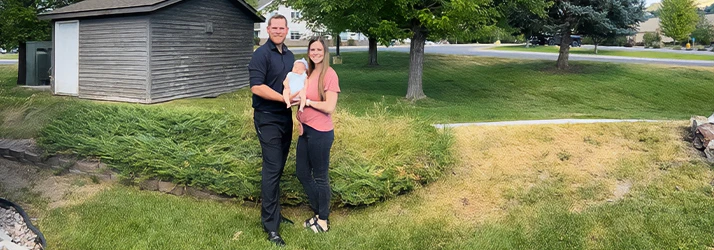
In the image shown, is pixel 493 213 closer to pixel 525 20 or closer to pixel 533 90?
pixel 533 90

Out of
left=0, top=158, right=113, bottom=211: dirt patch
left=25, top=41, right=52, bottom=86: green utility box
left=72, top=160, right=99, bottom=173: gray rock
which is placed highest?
left=25, top=41, right=52, bottom=86: green utility box

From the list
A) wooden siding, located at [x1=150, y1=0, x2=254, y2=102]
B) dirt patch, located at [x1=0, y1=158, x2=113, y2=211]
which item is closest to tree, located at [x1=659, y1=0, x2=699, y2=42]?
wooden siding, located at [x1=150, y1=0, x2=254, y2=102]

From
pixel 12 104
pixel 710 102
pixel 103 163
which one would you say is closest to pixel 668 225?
pixel 103 163

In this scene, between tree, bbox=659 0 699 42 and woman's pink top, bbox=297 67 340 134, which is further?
tree, bbox=659 0 699 42

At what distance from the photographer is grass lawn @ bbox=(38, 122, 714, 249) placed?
407 cm

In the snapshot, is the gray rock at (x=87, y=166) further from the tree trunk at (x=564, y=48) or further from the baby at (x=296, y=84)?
the tree trunk at (x=564, y=48)

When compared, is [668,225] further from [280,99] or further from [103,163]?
[103,163]

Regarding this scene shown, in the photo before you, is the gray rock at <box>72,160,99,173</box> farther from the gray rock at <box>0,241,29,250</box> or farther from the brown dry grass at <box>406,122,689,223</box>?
the brown dry grass at <box>406,122,689,223</box>

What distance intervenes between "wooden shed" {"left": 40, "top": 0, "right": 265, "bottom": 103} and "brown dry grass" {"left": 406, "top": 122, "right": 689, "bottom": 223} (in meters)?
8.52

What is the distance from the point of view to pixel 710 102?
1422 cm

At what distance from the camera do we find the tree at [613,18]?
17.4 meters

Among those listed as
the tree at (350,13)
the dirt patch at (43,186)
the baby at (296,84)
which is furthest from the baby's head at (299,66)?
the tree at (350,13)

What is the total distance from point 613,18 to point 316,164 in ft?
56.1

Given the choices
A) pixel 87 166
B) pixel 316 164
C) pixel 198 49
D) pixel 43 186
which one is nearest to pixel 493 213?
pixel 316 164
